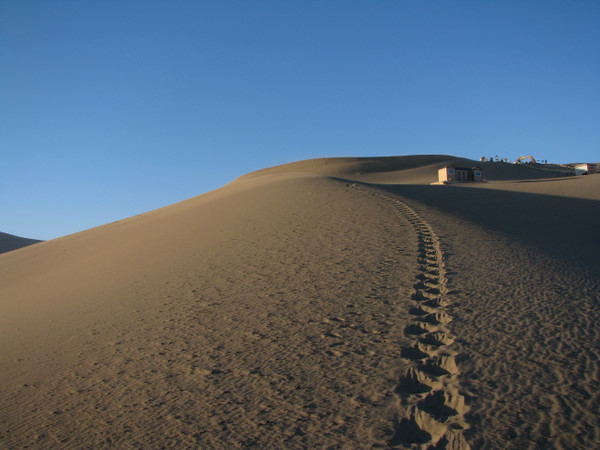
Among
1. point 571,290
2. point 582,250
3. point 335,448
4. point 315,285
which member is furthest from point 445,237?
point 335,448

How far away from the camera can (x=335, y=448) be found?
130 inches

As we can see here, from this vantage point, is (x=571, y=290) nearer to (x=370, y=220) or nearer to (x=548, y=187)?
(x=370, y=220)

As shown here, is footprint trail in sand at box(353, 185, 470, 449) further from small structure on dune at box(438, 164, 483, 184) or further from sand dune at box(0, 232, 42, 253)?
sand dune at box(0, 232, 42, 253)

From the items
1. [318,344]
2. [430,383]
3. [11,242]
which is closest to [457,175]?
[318,344]

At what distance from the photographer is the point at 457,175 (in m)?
31.8

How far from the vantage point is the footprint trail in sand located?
339 centimetres

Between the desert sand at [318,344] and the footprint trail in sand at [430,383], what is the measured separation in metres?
0.02

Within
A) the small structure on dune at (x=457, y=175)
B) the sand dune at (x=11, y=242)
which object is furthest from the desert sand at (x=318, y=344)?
the sand dune at (x=11, y=242)

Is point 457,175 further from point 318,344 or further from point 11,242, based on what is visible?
point 11,242

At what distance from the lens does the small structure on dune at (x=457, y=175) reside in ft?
103

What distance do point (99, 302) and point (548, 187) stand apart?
20363 mm

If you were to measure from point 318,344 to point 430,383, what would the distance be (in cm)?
126

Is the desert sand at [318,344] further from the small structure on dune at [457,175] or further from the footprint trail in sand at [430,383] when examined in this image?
the small structure on dune at [457,175]

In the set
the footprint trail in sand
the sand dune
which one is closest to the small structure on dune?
the footprint trail in sand
